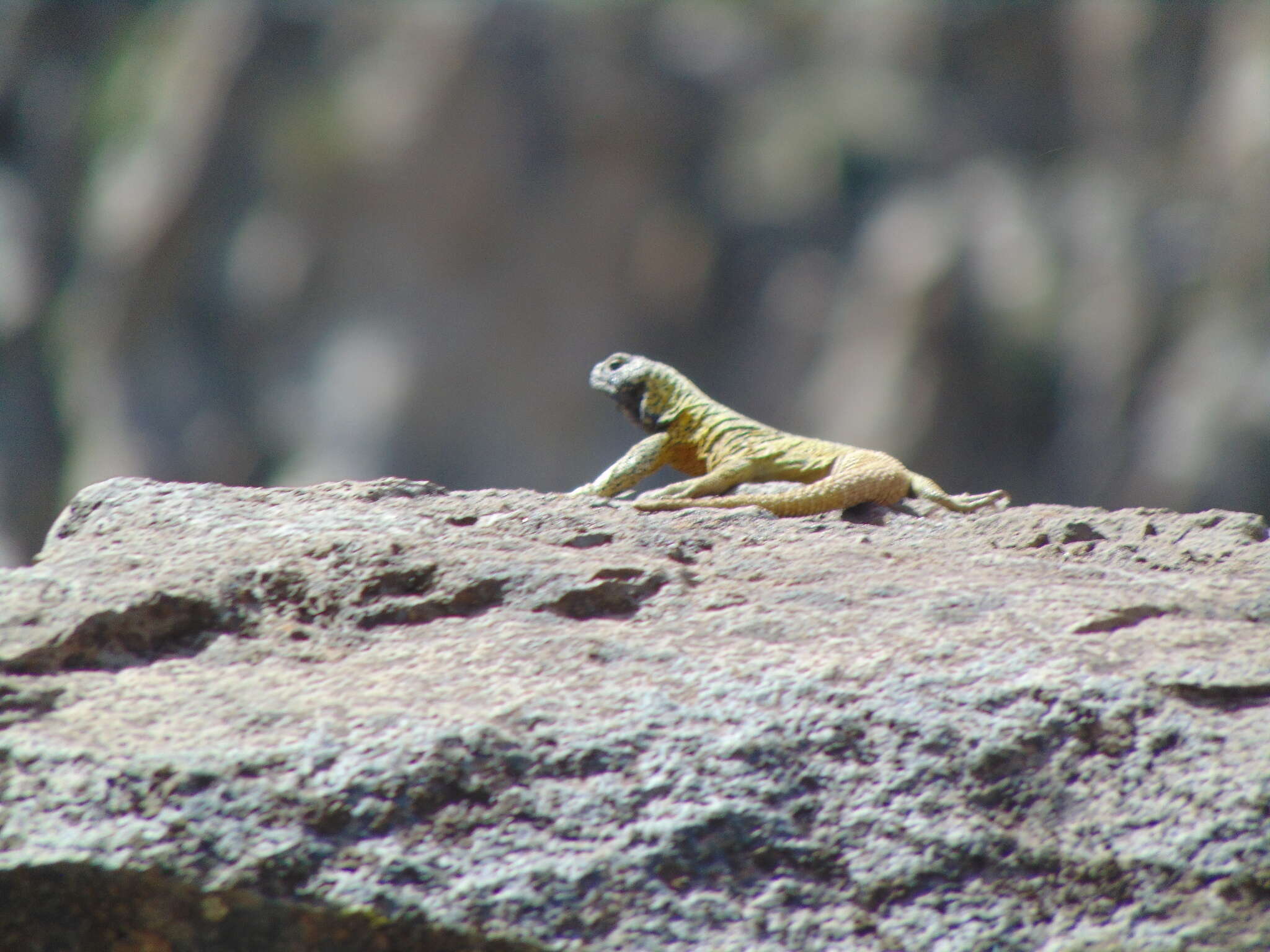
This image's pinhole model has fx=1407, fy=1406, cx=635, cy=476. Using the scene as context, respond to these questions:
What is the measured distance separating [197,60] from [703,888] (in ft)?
64.3

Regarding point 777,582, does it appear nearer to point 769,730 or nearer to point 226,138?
point 769,730

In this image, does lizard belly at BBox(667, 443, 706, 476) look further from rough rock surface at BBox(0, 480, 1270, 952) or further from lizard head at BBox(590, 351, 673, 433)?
rough rock surface at BBox(0, 480, 1270, 952)

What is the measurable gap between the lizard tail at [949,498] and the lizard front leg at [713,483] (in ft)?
1.78

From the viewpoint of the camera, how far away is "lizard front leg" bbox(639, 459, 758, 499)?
15.1 ft

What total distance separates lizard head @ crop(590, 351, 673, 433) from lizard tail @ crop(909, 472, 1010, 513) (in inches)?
41.6

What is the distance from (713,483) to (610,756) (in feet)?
6.31

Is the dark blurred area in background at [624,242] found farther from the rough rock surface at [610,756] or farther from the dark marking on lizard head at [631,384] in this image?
the rough rock surface at [610,756]

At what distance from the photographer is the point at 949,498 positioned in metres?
4.62

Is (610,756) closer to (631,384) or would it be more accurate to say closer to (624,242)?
(631,384)

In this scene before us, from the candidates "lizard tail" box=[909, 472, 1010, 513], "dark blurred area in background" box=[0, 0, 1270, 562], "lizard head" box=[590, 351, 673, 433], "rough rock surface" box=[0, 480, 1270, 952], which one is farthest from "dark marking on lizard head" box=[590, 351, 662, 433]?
"dark blurred area in background" box=[0, 0, 1270, 562]

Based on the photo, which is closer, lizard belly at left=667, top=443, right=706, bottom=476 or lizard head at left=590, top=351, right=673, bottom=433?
lizard belly at left=667, top=443, right=706, bottom=476

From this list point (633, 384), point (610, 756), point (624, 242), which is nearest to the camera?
point (610, 756)

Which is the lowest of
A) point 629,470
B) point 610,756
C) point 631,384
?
point 610,756

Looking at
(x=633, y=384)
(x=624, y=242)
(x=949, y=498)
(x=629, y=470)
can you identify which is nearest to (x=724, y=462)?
(x=629, y=470)
